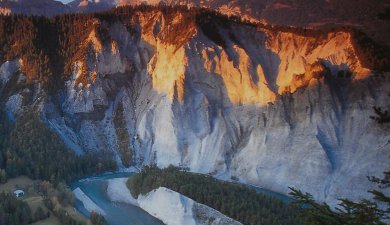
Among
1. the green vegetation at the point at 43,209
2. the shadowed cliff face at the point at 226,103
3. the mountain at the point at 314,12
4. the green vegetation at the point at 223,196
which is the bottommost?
the green vegetation at the point at 43,209

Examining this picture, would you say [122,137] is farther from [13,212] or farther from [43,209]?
[13,212]

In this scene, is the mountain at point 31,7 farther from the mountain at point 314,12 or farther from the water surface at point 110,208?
the water surface at point 110,208

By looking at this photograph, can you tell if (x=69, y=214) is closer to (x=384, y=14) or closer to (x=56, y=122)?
(x=56, y=122)

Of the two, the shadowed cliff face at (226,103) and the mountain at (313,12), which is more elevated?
the mountain at (313,12)

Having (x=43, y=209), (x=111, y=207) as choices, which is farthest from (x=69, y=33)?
(x=43, y=209)

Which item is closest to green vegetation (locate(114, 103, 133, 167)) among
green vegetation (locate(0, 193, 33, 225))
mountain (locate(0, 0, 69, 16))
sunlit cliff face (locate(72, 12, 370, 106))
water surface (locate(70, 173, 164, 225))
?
sunlit cliff face (locate(72, 12, 370, 106))

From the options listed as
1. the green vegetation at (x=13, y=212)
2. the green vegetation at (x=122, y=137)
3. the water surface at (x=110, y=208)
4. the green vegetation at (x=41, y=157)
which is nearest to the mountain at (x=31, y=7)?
the green vegetation at (x=122, y=137)

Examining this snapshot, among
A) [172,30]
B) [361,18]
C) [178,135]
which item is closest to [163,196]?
[178,135]
